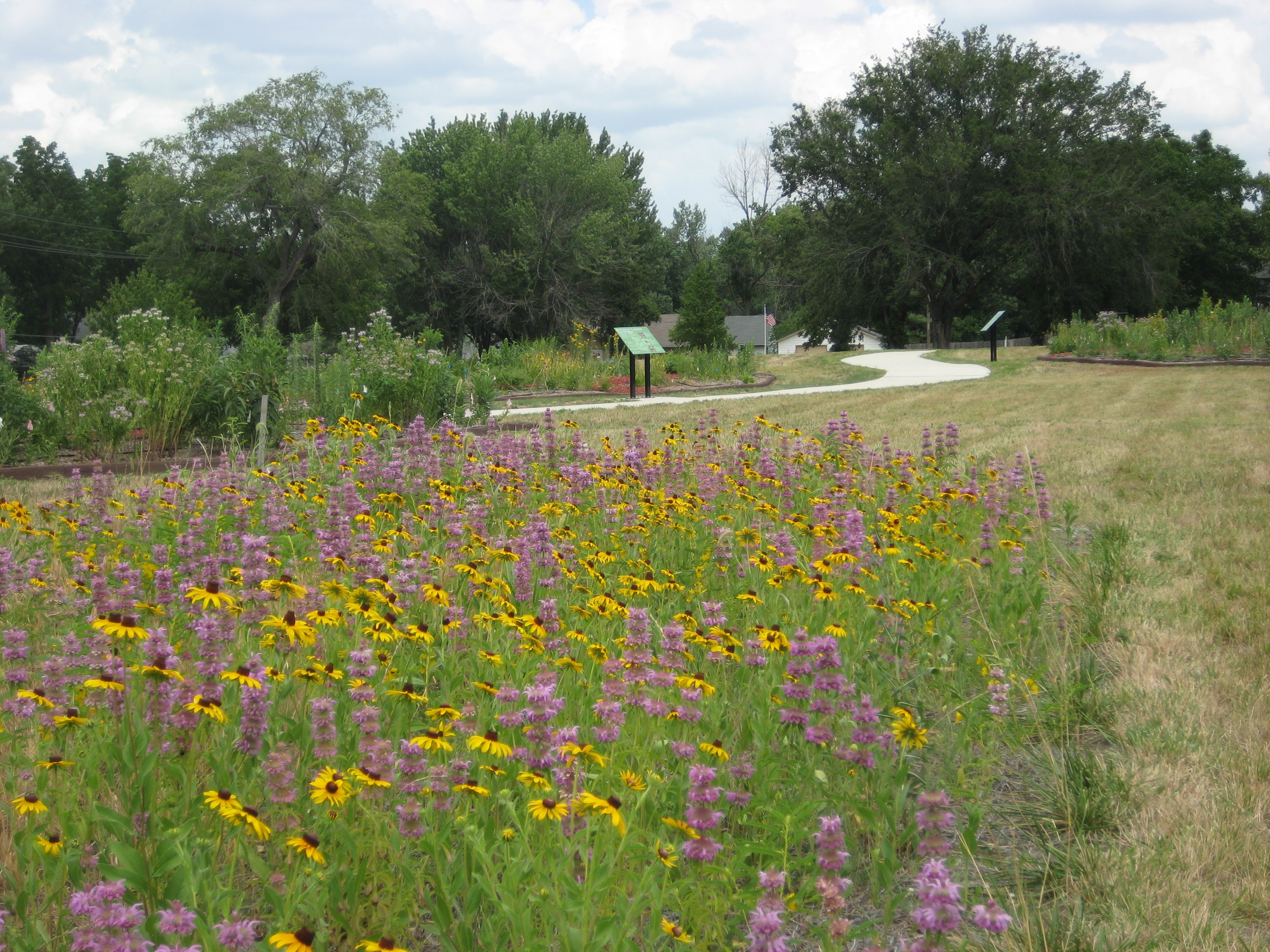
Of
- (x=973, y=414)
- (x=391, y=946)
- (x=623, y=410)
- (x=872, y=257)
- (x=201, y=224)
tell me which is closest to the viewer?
(x=391, y=946)

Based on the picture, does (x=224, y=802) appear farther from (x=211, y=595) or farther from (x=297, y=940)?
(x=211, y=595)

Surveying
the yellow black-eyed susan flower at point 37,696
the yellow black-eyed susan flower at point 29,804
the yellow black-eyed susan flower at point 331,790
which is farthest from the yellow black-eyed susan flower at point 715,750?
the yellow black-eyed susan flower at point 37,696

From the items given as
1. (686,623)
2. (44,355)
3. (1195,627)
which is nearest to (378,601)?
(686,623)

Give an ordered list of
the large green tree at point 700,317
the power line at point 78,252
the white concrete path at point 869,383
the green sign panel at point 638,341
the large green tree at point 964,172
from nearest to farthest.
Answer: the white concrete path at point 869,383
the green sign panel at point 638,341
the large green tree at point 964,172
the large green tree at point 700,317
the power line at point 78,252

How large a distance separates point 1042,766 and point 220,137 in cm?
4770

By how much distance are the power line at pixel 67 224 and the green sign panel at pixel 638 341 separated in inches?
1936

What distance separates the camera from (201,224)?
43.3 metres

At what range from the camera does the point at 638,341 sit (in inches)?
705

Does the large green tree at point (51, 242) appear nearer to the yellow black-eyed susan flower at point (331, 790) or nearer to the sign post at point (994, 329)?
the sign post at point (994, 329)

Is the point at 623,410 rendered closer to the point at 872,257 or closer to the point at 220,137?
the point at 872,257

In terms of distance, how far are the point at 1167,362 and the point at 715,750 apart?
825 inches

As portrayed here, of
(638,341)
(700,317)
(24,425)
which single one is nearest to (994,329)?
(638,341)

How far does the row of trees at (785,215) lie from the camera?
3822cm

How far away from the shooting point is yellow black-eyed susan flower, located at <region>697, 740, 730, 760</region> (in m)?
2.23
